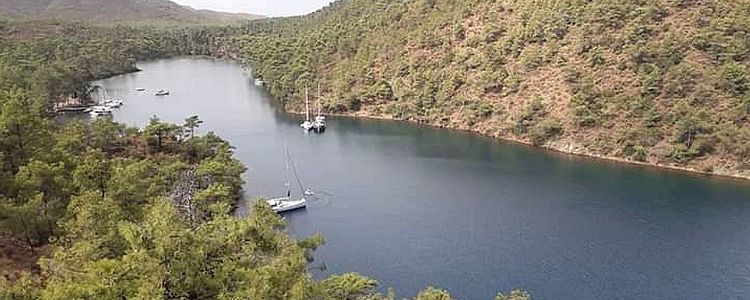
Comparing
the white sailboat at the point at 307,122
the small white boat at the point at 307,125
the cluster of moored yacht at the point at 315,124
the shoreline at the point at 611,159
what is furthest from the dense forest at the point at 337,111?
the small white boat at the point at 307,125

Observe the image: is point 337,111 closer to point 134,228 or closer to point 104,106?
point 104,106

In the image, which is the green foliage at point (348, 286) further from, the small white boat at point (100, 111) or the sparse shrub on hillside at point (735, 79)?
the small white boat at point (100, 111)

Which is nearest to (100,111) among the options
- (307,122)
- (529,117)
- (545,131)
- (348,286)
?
(307,122)

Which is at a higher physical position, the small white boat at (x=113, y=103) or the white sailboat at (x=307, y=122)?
the small white boat at (x=113, y=103)

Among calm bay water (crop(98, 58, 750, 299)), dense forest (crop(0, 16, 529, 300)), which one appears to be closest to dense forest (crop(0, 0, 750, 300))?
dense forest (crop(0, 16, 529, 300))

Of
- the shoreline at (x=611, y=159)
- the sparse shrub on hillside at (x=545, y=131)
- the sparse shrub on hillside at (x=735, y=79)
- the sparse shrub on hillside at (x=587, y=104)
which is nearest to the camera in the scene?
the shoreline at (x=611, y=159)

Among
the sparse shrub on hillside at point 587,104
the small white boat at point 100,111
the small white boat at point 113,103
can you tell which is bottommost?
the small white boat at point 100,111
